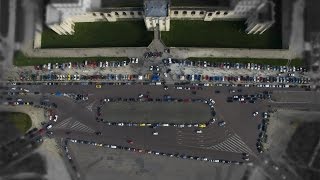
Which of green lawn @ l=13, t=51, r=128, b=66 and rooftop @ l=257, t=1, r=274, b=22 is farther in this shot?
green lawn @ l=13, t=51, r=128, b=66

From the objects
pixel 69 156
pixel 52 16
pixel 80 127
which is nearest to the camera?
pixel 52 16

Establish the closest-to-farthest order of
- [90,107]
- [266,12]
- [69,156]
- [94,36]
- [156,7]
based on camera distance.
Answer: [156,7], [266,12], [69,156], [90,107], [94,36]

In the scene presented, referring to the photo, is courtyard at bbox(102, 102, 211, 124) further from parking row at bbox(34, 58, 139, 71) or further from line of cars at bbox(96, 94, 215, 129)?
parking row at bbox(34, 58, 139, 71)

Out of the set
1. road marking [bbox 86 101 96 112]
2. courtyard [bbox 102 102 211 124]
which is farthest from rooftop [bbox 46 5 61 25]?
courtyard [bbox 102 102 211 124]

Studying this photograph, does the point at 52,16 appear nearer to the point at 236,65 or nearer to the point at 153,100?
the point at 153,100

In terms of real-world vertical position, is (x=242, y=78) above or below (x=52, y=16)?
below

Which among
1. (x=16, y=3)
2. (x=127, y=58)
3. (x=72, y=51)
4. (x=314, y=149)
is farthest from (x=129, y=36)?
(x=314, y=149)

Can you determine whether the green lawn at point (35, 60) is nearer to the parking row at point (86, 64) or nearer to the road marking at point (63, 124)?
the parking row at point (86, 64)

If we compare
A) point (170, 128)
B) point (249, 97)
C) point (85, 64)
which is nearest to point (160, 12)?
point (85, 64)
